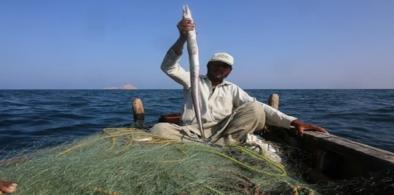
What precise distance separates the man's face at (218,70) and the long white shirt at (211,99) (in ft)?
0.34

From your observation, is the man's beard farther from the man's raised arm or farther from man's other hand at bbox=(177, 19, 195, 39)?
man's other hand at bbox=(177, 19, 195, 39)

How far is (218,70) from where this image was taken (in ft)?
20.4

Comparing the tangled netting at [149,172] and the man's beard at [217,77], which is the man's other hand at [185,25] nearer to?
the man's beard at [217,77]

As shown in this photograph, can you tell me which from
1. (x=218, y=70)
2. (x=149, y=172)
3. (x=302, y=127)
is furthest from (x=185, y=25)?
(x=302, y=127)

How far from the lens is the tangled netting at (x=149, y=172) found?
3322 millimetres

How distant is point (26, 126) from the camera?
13.6m

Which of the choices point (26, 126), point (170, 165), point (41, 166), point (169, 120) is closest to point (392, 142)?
point (169, 120)

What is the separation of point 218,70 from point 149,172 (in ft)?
9.87

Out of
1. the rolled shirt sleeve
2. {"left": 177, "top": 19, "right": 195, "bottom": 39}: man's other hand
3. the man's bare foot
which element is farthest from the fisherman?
the rolled shirt sleeve

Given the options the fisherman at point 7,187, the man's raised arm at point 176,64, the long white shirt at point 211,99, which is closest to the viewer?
the fisherman at point 7,187

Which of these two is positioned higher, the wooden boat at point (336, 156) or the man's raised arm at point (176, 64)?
the man's raised arm at point (176, 64)

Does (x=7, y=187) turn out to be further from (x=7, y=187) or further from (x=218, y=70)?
(x=218, y=70)

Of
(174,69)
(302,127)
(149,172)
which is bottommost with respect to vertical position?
(149,172)

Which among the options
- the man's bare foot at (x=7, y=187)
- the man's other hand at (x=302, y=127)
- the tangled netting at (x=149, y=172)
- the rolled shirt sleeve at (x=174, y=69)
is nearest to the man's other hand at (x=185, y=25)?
the rolled shirt sleeve at (x=174, y=69)
